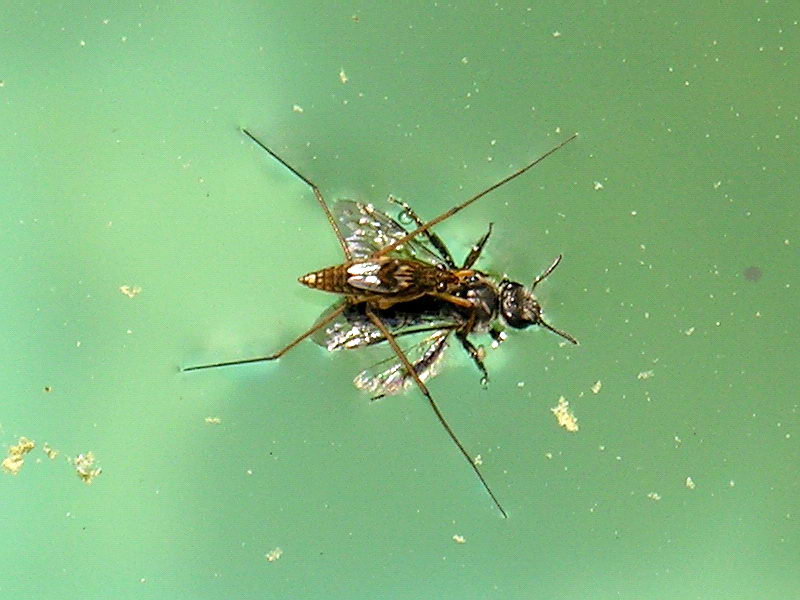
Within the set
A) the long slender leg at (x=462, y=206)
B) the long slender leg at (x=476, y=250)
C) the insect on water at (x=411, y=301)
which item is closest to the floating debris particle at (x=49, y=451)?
the insect on water at (x=411, y=301)

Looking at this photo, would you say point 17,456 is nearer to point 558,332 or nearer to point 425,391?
point 425,391

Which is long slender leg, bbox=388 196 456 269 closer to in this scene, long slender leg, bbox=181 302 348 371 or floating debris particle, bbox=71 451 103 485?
long slender leg, bbox=181 302 348 371

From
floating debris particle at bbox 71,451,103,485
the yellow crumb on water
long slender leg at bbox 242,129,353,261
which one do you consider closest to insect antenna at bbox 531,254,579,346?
the yellow crumb on water

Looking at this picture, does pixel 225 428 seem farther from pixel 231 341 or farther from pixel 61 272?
pixel 61 272

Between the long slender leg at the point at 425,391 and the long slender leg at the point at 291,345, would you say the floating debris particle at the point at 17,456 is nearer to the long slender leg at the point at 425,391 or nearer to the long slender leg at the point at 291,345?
the long slender leg at the point at 291,345

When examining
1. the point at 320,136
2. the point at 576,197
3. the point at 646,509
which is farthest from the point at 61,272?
the point at 646,509
